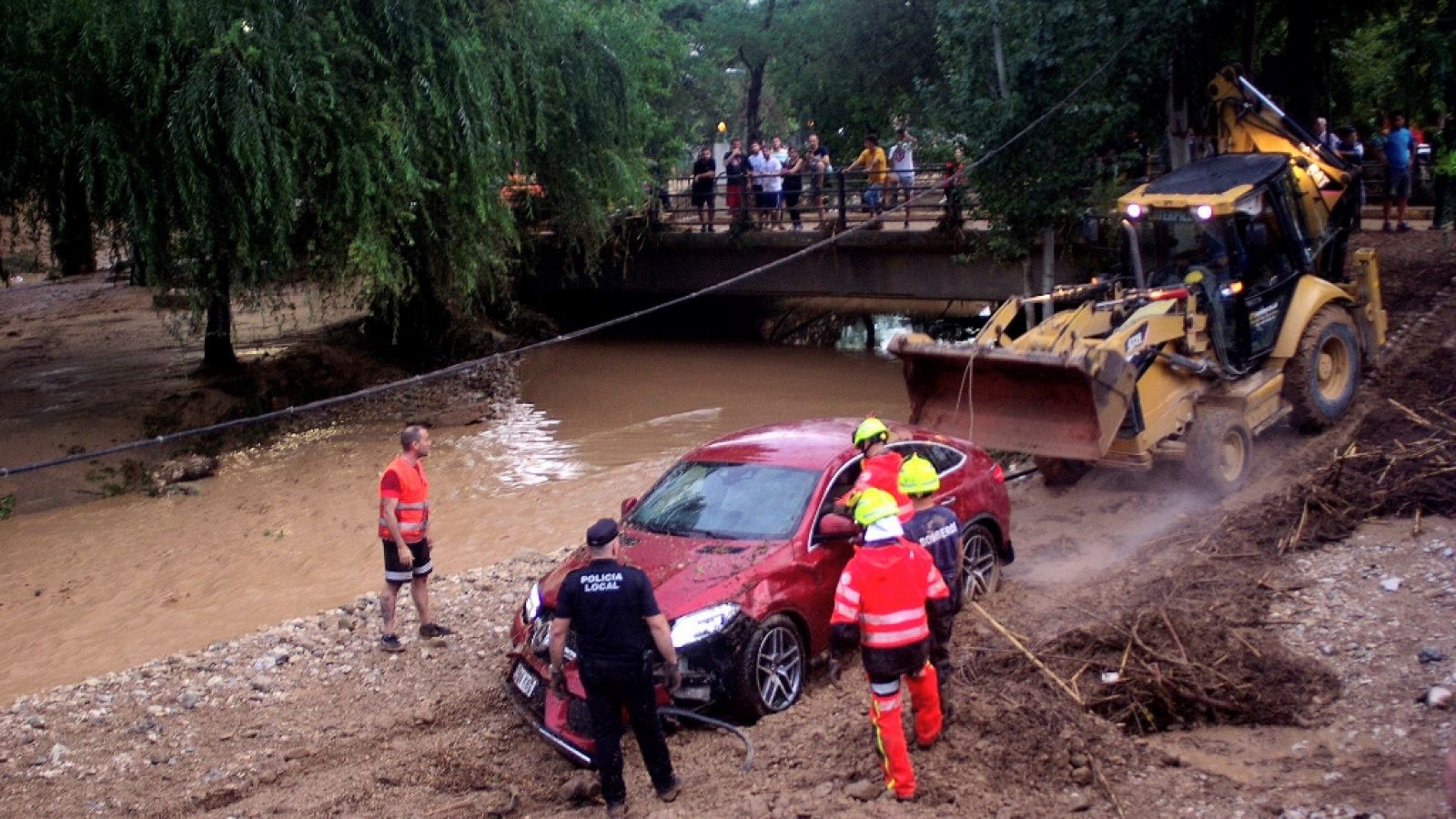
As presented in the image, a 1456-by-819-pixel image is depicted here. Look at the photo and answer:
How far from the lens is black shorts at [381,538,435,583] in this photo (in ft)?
30.2

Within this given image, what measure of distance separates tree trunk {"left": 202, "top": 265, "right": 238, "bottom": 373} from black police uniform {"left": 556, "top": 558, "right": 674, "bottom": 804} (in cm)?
1271

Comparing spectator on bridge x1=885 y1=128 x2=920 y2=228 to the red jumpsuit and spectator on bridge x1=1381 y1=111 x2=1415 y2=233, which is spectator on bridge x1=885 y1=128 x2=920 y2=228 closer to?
spectator on bridge x1=1381 y1=111 x2=1415 y2=233

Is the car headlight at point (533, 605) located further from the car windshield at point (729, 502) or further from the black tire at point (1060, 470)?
the black tire at point (1060, 470)

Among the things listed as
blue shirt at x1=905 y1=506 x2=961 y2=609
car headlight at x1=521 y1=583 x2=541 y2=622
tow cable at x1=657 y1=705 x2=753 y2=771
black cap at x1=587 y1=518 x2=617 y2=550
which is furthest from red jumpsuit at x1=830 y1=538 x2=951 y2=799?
car headlight at x1=521 y1=583 x2=541 y2=622

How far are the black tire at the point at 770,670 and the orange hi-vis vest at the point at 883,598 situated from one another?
1.23 metres

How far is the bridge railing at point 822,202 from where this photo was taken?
2156 centimetres

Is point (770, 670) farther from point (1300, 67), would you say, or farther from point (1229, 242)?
point (1300, 67)

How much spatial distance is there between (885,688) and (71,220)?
1426 cm

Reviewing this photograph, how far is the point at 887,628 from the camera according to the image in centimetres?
613

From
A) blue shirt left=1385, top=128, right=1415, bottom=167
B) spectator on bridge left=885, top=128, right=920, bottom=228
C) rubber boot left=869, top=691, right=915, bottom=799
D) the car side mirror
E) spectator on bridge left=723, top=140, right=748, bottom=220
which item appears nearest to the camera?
rubber boot left=869, top=691, right=915, bottom=799

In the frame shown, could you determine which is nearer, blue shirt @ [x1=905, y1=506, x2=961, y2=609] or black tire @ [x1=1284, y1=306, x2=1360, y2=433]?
blue shirt @ [x1=905, y1=506, x2=961, y2=609]

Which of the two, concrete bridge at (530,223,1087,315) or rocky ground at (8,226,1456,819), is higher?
concrete bridge at (530,223,1087,315)

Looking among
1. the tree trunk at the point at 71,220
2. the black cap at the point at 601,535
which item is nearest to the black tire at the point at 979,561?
the black cap at the point at 601,535

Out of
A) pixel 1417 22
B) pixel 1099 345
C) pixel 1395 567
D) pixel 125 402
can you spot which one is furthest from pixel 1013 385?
pixel 125 402
